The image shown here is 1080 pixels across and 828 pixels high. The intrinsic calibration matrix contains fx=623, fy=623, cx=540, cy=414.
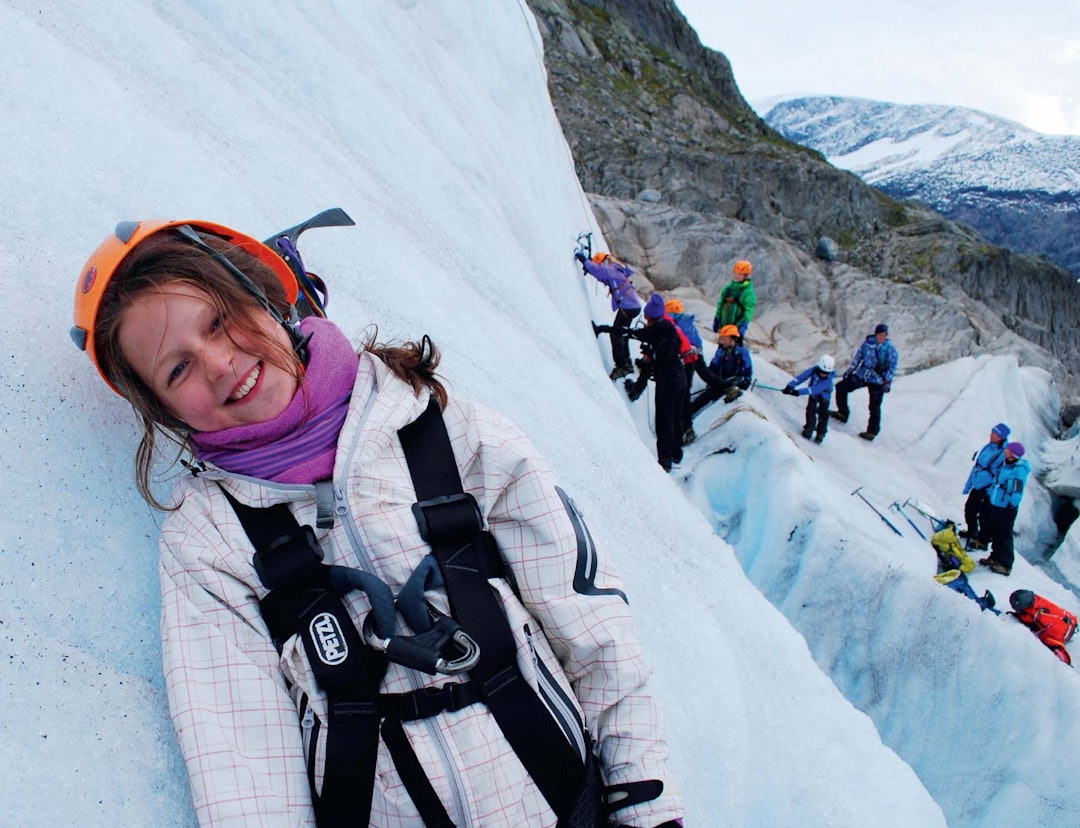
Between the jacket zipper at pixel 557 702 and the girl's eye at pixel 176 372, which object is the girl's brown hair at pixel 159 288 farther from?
the jacket zipper at pixel 557 702

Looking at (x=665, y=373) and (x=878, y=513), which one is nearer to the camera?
(x=665, y=373)

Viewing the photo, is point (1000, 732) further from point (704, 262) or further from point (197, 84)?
point (704, 262)

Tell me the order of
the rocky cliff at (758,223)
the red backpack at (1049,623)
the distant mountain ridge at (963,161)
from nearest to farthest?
the red backpack at (1049,623)
the rocky cliff at (758,223)
the distant mountain ridge at (963,161)

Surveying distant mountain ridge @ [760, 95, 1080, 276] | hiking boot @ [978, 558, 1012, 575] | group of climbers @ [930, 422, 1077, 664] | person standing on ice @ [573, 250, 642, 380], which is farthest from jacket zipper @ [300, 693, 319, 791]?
distant mountain ridge @ [760, 95, 1080, 276]

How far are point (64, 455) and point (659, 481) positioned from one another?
110 inches

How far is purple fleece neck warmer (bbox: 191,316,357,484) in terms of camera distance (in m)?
1.27

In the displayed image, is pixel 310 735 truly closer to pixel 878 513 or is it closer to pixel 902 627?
pixel 902 627

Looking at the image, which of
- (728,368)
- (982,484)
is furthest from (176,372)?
(982,484)

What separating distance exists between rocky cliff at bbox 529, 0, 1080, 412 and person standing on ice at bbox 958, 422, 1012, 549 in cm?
577

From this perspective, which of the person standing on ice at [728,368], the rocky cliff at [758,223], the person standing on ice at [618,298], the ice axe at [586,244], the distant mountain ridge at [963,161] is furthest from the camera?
the distant mountain ridge at [963,161]

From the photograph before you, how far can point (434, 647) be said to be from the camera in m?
1.22

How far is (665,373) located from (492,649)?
583 cm

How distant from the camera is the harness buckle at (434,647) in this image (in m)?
Answer: 1.19

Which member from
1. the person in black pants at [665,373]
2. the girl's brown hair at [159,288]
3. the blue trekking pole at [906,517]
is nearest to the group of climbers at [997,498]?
the blue trekking pole at [906,517]
